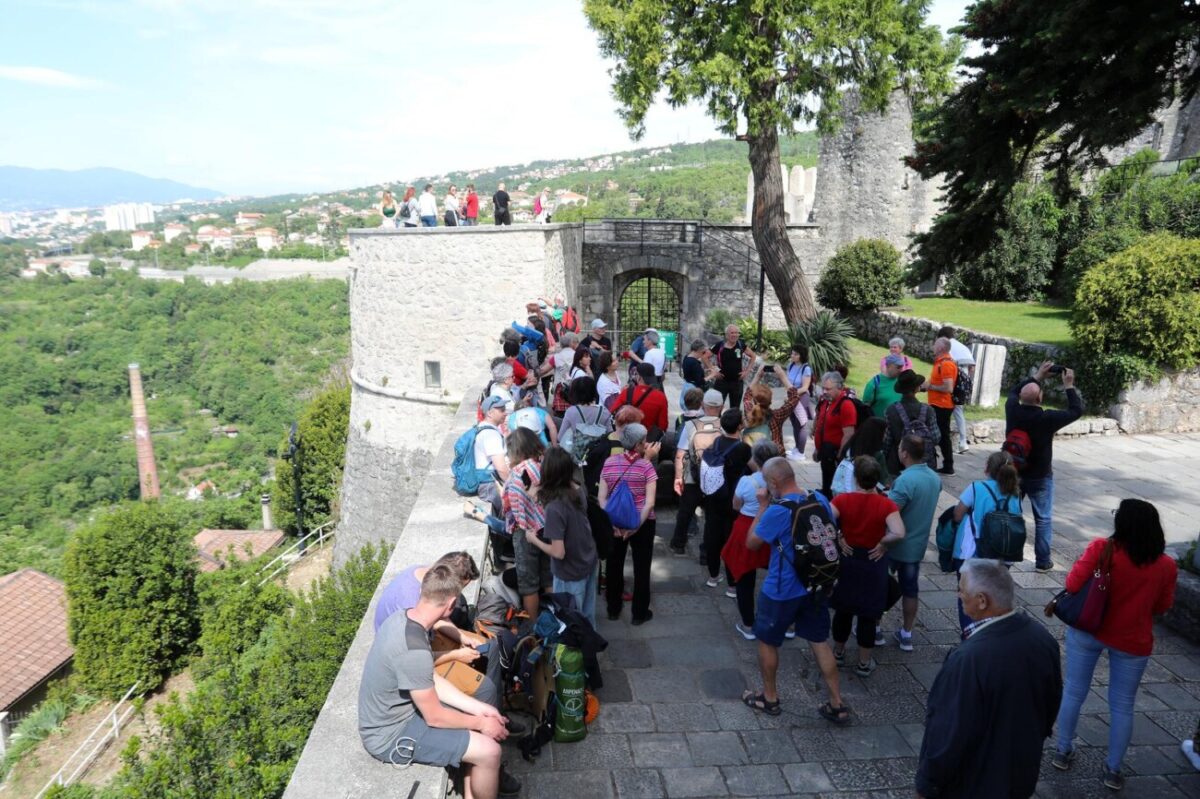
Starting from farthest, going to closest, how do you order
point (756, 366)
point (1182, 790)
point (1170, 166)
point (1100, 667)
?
point (1170, 166) → point (756, 366) → point (1100, 667) → point (1182, 790)

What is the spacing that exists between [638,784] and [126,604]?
1974 centimetres

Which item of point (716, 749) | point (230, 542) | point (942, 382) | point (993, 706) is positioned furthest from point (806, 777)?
point (230, 542)

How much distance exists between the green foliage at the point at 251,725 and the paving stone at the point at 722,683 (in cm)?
422

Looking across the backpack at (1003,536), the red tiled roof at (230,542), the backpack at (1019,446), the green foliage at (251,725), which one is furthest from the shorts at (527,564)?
the red tiled roof at (230,542)

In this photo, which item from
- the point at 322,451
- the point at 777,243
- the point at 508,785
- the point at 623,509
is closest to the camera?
the point at 508,785

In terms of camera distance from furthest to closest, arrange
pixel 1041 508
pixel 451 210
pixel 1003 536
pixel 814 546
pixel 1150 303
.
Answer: pixel 451 210 → pixel 1150 303 → pixel 1041 508 → pixel 1003 536 → pixel 814 546

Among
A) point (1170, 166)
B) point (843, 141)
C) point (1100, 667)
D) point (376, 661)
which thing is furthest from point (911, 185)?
point (376, 661)

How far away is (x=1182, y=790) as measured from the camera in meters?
3.71

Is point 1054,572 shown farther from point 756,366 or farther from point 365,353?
point 365,353

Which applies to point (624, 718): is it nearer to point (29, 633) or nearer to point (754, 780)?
point (754, 780)

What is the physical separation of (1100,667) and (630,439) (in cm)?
346

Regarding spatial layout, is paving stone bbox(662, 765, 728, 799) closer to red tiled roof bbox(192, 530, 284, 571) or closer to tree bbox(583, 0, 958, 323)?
tree bbox(583, 0, 958, 323)

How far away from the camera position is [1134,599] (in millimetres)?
3646

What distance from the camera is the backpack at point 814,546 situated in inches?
156
